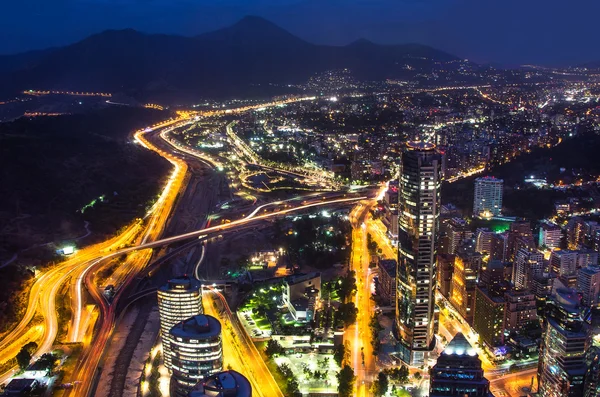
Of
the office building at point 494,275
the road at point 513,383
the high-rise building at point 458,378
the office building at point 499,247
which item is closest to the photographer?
the high-rise building at point 458,378

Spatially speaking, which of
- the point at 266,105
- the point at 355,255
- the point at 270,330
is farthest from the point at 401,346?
the point at 266,105

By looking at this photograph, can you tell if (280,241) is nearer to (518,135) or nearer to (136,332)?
(136,332)

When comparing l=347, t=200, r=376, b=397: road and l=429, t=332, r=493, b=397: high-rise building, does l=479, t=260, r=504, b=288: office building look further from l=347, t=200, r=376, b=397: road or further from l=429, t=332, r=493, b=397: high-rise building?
l=429, t=332, r=493, b=397: high-rise building

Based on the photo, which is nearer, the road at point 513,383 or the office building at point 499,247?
the road at point 513,383

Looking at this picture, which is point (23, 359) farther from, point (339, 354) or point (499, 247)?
point (499, 247)

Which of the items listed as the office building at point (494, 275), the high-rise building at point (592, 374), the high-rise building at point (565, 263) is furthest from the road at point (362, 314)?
the high-rise building at point (565, 263)

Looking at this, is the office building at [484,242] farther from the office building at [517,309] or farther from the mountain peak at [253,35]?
the mountain peak at [253,35]

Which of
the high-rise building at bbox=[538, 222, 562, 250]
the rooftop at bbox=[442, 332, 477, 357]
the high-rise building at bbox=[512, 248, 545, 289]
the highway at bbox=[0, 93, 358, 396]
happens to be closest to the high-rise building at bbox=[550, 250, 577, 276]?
the high-rise building at bbox=[512, 248, 545, 289]
